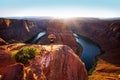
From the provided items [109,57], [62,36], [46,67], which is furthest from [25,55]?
[109,57]

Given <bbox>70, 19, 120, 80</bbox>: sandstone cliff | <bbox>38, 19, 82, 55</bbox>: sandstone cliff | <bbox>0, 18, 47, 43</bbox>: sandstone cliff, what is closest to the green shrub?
<bbox>70, 19, 120, 80</bbox>: sandstone cliff

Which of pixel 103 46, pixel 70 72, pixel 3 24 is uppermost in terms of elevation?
pixel 70 72

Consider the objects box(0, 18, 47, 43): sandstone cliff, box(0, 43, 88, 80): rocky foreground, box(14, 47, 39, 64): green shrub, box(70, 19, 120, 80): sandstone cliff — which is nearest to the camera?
box(0, 43, 88, 80): rocky foreground

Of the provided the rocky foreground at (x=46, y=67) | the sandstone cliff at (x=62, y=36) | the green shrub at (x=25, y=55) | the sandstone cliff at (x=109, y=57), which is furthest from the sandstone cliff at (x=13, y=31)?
the green shrub at (x=25, y=55)

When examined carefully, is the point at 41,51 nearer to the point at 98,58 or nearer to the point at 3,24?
the point at 98,58

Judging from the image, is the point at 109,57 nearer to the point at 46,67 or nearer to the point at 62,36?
the point at 62,36

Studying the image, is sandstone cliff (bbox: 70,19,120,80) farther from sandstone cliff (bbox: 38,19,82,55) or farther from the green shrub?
the green shrub

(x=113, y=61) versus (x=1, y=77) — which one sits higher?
(x=1, y=77)

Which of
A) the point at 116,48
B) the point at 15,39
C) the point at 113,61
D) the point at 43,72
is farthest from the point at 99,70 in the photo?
the point at 15,39
